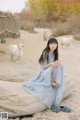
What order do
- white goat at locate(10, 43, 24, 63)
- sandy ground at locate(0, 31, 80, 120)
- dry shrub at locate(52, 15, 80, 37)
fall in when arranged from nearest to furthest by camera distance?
1. sandy ground at locate(0, 31, 80, 120)
2. white goat at locate(10, 43, 24, 63)
3. dry shrub at locate(52, 15, 80, 37)

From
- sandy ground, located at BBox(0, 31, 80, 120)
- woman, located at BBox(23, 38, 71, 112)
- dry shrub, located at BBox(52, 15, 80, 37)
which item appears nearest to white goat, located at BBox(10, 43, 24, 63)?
sandy ground, located at BBox(0, 31, 80, 120)

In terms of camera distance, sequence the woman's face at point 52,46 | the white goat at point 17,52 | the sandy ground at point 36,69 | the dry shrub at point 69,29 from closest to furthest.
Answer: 1. the sandy ground at point 36,69
2. the woman's face at point 52,46
3. the white goat at point 17,52
4. the dry shrub at point 69,29

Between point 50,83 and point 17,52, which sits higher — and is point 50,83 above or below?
above

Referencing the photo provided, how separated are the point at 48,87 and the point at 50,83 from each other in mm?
88

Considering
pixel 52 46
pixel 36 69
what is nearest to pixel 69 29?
pixel 36 69

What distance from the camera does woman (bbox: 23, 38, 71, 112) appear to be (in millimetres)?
6668

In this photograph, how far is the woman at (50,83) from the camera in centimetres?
667

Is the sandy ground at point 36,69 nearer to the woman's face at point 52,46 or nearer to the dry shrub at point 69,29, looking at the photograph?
the woman's face at point 52,46

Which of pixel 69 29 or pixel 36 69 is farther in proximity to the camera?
pixel 69 29

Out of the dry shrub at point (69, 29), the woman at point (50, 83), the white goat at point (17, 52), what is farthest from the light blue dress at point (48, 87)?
the dry shrub at point (69, 29)

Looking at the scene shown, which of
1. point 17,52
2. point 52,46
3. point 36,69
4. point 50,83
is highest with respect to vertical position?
point 52,46

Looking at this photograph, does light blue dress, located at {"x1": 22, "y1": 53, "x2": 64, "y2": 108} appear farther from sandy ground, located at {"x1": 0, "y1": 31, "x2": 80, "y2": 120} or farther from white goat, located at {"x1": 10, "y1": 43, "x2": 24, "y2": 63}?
white goat, located at {"x1": 10, "y1": 43, "x2": 24, "y2": 63}

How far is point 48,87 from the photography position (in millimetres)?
6703

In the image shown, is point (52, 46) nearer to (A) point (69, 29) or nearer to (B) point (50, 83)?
(B) point (50, 83)
